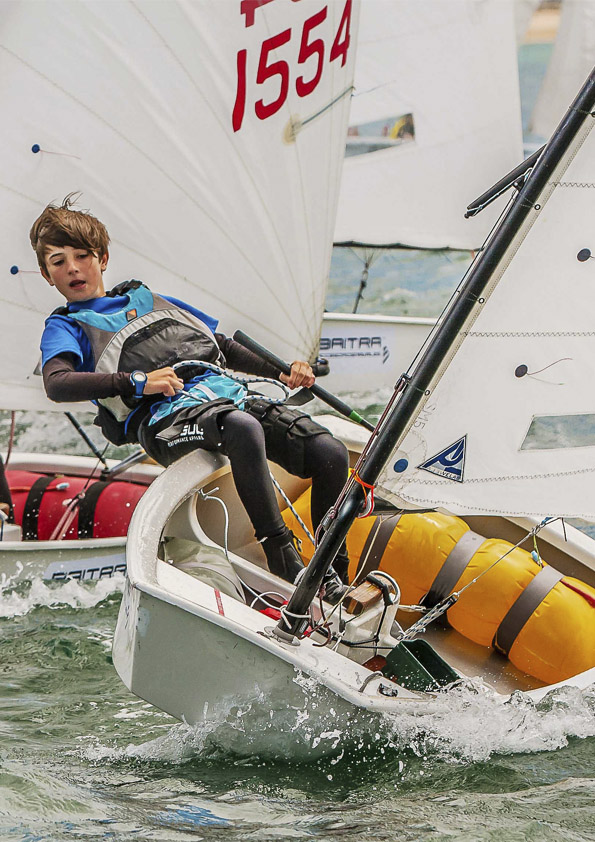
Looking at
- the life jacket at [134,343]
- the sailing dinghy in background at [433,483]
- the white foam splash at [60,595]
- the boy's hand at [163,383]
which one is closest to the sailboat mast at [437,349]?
the sailing dinghy in background at [433,483]

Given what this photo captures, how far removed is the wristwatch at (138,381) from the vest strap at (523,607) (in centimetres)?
94

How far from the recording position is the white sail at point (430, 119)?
4.84 meters

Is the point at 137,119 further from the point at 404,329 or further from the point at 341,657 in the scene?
the point at 404,329

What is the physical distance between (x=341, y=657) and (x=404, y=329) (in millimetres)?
3290

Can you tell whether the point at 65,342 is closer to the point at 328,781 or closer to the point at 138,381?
the point at 138,381

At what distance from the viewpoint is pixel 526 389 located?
5.83ft

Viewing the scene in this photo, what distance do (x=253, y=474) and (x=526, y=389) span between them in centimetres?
57

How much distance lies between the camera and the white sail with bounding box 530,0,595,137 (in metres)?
5.28

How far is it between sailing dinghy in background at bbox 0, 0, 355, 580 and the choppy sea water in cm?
116

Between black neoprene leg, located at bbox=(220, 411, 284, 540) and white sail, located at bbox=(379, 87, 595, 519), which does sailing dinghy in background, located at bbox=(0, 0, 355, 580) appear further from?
white sail, located at bbox=(379, 87, 595, 519)

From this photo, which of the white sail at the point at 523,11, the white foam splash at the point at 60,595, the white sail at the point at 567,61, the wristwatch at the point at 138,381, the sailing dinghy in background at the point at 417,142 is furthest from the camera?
the white sail at the point at 523,11

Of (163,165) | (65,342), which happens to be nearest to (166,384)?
(65,342)

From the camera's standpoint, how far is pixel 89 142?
2.77m

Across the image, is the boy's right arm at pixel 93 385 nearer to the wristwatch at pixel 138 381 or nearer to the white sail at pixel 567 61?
the wristwatch at pixel 138 381
